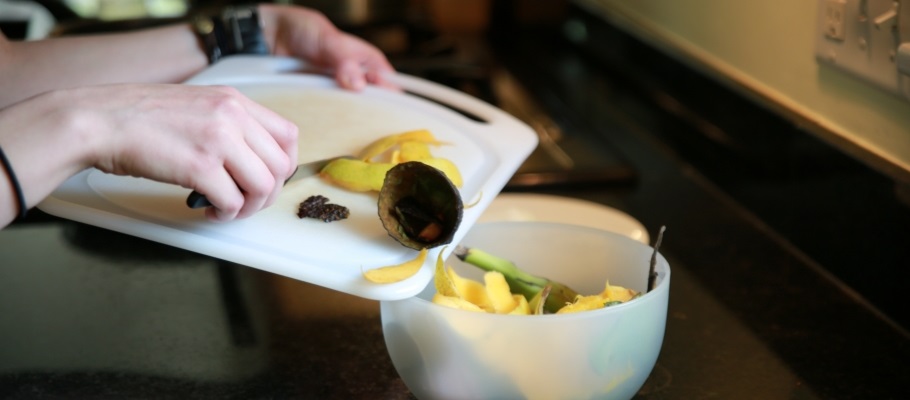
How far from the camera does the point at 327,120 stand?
2.72ft

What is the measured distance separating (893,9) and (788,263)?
280 mm

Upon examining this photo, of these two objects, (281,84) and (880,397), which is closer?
(880,397)

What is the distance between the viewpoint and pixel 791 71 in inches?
36.4

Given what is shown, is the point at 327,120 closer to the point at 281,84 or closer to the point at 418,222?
the point at 281,84

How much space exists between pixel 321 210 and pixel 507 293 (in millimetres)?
146

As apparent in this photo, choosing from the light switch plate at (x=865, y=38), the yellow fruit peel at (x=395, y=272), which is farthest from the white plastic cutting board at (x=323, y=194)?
the light switch plate at (x=865, y=38)

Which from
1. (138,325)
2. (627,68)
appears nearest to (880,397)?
(138,325)

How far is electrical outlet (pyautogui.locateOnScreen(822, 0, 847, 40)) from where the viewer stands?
0.80 m

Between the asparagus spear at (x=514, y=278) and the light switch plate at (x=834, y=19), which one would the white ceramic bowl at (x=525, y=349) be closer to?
the asparagus spear at (x=514, y=278)

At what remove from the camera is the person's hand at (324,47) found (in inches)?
37.2

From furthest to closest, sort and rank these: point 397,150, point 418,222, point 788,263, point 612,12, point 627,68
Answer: point 612,12
point 627,68
point 788,263
point 397,150
point 418,222

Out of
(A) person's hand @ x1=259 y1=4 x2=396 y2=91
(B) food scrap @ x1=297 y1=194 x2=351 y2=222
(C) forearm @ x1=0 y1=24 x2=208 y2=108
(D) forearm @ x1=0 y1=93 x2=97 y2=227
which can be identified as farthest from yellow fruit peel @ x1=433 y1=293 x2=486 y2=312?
(C) forearm @ x1=0 y1=24 x2=208 y2=108

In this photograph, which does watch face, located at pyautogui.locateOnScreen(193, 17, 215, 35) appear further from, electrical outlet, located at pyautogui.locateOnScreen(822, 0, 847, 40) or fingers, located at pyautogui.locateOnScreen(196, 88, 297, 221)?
electrical outlet, located at pyautogui.locateOnScreen(822, 0, 847, 40)

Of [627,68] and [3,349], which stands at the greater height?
[3,349]
